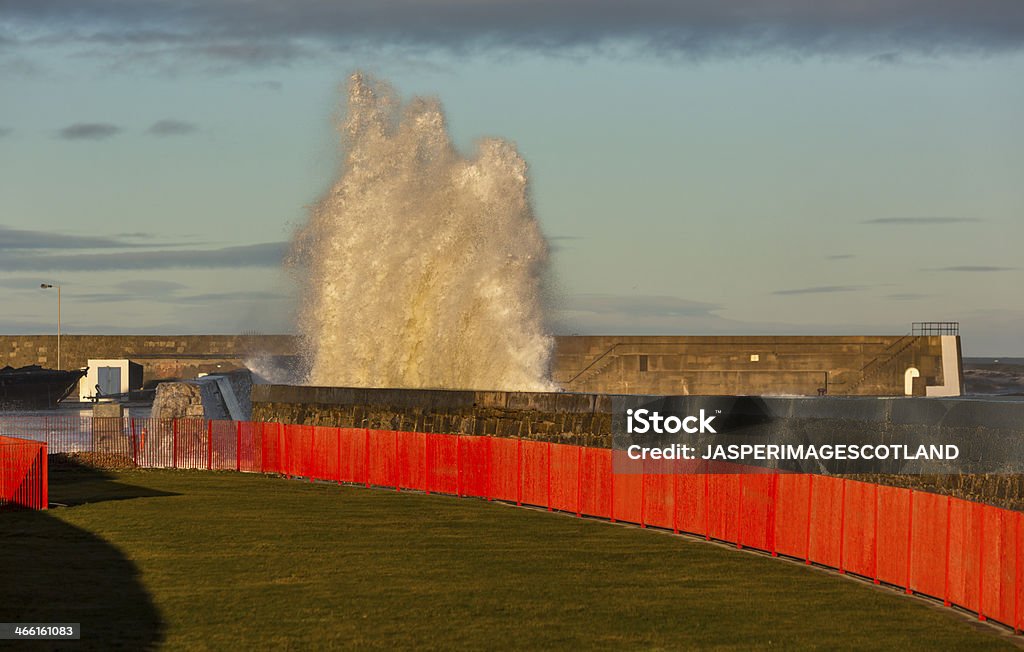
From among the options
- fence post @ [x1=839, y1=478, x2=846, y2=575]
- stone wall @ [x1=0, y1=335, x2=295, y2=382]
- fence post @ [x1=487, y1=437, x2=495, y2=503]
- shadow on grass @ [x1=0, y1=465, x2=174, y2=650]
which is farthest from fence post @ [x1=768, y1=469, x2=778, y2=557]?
stone wall @ [x1=0, y1=335, x2=295, y2=382]

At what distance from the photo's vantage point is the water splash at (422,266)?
140 ft

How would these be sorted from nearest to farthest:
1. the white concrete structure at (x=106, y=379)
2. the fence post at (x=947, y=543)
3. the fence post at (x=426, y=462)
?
the fence post at (x=947, y=543) < the fence post at (x=426, y=462) < the white concrete structure at (x=106, y=379)

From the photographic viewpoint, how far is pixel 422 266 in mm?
43375

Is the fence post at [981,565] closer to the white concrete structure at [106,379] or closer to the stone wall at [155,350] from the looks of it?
the white concrete structure at [106,379]

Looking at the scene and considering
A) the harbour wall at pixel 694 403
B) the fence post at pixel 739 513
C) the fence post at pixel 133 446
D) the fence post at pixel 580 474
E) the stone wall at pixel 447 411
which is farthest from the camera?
the fence post at pixel 133 446

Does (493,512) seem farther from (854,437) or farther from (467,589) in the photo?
(467,589)

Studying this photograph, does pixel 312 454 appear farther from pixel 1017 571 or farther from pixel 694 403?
pixel 1017 571

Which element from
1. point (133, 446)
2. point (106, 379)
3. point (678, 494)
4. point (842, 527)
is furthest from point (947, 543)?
point (106, 379)

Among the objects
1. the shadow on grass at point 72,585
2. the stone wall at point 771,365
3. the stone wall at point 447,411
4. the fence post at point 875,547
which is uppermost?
the stone wall at point 771,365

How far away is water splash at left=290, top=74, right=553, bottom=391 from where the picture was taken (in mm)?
42625

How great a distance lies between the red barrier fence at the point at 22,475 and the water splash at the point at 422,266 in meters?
19.1

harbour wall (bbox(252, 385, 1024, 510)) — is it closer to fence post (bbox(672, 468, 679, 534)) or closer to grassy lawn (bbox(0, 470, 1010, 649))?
fence post (bbox(672, 468, 679, 534))

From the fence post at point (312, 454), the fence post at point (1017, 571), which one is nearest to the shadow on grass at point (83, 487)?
the fence post at point (312, 454)

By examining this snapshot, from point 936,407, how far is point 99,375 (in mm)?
51971
